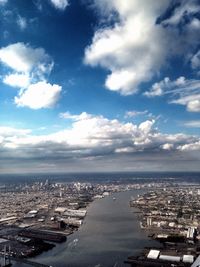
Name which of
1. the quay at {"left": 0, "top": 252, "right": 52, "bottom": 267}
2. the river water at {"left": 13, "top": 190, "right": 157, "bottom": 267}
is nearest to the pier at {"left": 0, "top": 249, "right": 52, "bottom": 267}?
the quay at {"left": 0, "top": 252, "right": 52, "bottom": 267}

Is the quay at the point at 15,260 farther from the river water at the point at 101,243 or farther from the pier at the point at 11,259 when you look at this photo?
the river water at the point at 101,243

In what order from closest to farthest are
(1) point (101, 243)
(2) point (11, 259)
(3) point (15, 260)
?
(3) point (15, 260) < (2) point (11, 259) < (1) point (101, 243)

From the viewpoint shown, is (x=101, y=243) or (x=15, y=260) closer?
(x=15, y=260)

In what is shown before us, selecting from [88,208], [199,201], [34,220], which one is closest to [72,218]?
[34,220]

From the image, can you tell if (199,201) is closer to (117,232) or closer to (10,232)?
(117,232)

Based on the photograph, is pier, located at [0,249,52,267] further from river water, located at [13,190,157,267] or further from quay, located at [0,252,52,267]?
river water, located at [13,190,157,267]

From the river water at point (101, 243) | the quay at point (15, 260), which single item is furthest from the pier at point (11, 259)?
the river water at point (101, 243)

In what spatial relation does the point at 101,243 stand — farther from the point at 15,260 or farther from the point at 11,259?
the point at 11,259

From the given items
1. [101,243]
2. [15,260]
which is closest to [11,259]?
[15,260]
